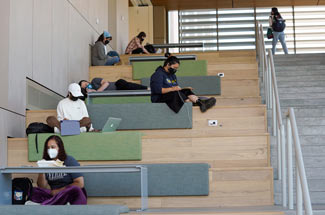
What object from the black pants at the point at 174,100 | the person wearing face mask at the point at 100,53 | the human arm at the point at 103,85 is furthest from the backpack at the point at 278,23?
the black pants at the point at 174,100

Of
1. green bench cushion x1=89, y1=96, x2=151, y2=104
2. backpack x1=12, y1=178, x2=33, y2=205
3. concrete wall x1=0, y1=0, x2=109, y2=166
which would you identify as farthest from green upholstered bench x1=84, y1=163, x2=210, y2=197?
green bench cushion x1=89, y1=96, x2=151, y2=104

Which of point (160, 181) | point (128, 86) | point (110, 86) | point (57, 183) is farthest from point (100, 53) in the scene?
point (57, 183)

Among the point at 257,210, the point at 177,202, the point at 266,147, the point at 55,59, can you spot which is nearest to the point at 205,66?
the point at 55,59

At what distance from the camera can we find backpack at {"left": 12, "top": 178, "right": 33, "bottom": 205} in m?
5.42

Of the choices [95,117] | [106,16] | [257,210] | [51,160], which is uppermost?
[106,16]

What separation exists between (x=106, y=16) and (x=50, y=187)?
675cm

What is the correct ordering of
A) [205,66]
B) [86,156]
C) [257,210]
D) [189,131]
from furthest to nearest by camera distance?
[205,66]
[189,131]
[86,156]
[257,210]

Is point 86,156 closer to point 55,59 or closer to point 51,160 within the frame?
point 51,160

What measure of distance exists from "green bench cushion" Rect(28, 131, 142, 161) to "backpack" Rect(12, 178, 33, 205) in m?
0.73

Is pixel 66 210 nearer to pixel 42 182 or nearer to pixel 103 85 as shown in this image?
pixel 42 182

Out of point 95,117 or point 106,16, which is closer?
point 95,117

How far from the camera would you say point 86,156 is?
6.17 metres

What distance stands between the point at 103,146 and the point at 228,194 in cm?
135

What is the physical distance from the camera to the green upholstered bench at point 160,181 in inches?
226
